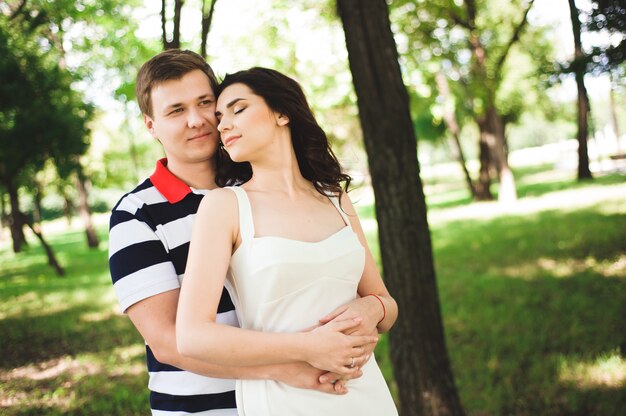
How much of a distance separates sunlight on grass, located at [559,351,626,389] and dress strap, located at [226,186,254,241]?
4.51m

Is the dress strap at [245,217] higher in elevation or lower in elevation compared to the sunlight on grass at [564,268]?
higher

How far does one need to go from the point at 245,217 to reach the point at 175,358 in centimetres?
53

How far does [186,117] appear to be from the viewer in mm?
2035

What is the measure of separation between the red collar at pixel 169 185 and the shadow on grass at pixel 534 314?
3.99 meters

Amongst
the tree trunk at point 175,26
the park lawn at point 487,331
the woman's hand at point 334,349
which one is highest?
the tree trunk at point 175,26

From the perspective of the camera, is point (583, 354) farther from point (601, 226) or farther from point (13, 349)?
point (601, 226)

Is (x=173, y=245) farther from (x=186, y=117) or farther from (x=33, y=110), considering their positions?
(x=33, y=110)

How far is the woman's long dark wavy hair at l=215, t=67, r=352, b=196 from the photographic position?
2.01m

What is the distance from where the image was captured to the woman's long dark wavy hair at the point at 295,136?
6.61ft

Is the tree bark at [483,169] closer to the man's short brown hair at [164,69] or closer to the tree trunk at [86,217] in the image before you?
the tree trunk at [86,217]

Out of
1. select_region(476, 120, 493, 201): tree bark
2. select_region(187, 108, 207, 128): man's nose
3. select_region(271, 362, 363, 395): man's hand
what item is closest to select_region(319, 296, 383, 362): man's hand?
select_region(271, 362, 363, 395): man's hand

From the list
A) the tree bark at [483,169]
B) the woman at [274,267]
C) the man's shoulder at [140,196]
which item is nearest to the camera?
the woman at [274,267]

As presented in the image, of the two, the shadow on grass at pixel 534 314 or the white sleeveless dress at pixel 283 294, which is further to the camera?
the shadow on grass at pixel 534 314

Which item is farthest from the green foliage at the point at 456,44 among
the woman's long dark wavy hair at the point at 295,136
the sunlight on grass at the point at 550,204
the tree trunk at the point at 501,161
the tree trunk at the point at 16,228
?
the tree trunk at the point at 16,228
